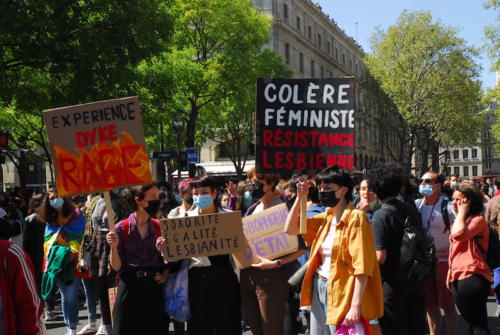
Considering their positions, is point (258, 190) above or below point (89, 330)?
above

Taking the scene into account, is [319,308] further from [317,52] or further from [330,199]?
[317,52]

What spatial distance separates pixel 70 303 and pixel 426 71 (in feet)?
129

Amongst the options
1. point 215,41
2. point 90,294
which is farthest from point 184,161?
point 90,294

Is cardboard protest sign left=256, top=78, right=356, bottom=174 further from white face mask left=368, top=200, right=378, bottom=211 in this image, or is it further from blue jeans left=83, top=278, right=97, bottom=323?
blue jeans left=83, top=278, right=97, bottom=323

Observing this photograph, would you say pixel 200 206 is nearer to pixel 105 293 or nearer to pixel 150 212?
pixel 150 212

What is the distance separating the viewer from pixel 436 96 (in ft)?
142

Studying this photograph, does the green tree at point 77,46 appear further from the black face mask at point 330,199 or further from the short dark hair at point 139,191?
the black face mask at point 330,199

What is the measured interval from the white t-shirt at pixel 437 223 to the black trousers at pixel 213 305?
9.02ft

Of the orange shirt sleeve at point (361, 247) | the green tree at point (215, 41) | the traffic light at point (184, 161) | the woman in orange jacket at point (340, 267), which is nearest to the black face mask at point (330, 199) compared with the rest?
the woman in orange jacket at point (340, 267)

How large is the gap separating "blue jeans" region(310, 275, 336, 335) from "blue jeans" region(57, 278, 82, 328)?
3.81 meters

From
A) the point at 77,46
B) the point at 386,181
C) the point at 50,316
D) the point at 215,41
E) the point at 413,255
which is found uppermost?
the point at 215,41

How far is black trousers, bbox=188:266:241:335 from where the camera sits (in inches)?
203

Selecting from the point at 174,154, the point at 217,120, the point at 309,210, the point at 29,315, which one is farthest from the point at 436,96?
the point at 29,315

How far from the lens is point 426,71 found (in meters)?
43.3
